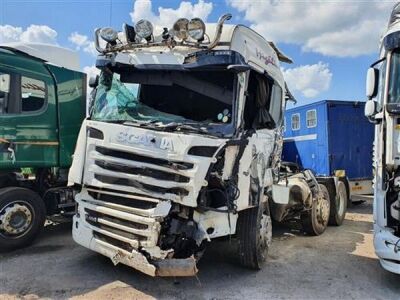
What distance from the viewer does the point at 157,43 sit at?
5348mm

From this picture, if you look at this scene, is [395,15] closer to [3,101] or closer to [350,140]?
[350,140]

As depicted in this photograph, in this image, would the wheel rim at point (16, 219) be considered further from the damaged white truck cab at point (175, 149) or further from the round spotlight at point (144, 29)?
the round spotlight at point (144, 29)

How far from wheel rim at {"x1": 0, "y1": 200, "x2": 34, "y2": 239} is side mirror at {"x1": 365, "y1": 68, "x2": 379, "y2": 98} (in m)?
5.34

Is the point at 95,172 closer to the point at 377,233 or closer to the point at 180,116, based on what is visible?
the point at 180,116

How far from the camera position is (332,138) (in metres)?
10.4

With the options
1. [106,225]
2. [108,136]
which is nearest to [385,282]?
[106,225]

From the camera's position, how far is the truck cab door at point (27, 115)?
21.7ft

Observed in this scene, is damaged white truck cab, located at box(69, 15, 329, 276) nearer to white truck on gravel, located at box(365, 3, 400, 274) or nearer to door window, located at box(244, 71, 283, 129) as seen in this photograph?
door window, located at box(244, 71, 283, 129)

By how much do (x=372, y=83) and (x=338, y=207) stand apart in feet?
14.1

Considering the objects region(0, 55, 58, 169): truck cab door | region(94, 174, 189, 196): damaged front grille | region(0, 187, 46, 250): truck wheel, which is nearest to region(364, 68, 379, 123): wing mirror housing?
region(94, 174, 189, 196): damaged front grille

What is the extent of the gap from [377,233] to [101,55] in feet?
14.0

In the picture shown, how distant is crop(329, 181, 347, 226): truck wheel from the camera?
A: 9.17 meters

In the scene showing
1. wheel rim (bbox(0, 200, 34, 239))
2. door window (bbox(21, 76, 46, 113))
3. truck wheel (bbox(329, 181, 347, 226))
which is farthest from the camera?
truck wheel (bbox(329, 181, 347, 226))

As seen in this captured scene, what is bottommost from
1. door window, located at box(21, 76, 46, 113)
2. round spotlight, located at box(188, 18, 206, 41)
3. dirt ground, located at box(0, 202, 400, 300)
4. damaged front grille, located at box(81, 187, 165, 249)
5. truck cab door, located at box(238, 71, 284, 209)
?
dirt ground, located at box(0, 202, 400, 300)
